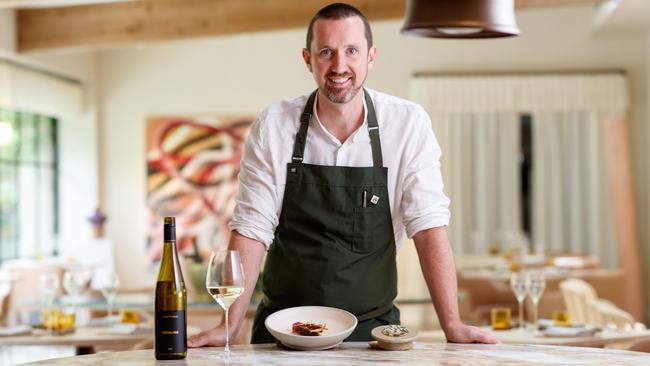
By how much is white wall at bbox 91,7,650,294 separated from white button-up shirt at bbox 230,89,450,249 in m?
8.38

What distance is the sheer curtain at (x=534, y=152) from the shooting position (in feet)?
35.5

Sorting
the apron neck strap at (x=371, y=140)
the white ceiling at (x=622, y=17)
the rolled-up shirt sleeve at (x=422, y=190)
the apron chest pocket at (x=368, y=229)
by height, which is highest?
the white ceiling at (x=622, y=17)

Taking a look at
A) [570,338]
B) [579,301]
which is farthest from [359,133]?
[579,301]

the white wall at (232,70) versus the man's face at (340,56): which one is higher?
the white wall at (232,70)

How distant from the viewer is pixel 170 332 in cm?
213

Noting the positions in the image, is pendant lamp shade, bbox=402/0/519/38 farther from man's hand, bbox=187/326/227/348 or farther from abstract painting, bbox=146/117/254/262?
abstract painting, bbox=146/117/254/262

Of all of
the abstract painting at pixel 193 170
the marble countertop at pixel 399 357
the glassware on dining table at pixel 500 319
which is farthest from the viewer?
the abstract painting at pixel 193 170

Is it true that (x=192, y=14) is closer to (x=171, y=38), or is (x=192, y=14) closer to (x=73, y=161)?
(x=171, y=38)

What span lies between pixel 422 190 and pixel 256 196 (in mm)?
441

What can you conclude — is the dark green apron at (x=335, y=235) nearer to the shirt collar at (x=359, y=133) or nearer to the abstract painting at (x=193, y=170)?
the shirt collar at (x=359, y=133)

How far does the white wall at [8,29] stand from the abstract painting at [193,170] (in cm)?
224

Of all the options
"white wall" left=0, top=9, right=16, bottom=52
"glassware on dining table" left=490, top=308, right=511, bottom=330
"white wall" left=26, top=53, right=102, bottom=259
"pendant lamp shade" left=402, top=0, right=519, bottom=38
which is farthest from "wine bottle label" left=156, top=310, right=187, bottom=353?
"white wall" left=26, top=53, right=102, bottom=259

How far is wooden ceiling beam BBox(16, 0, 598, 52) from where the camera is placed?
339 inches

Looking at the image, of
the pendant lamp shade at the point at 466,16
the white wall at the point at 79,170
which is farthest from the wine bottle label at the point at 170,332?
the white wall at the point at 79,170
